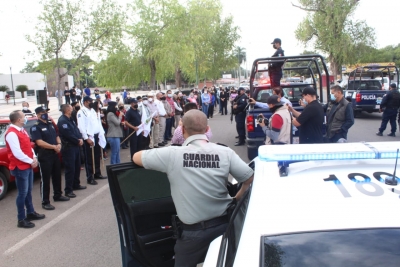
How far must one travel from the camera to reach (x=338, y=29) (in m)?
37.5

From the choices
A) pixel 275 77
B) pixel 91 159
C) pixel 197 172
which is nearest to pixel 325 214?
pixel 197 172

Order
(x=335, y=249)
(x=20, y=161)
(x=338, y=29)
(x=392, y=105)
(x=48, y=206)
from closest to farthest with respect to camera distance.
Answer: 1. (x=335, y=249)
2. (x=20, y=161)
3. (x=48, y=206)
4. (x=392, y=105)
5. (x=338, y=29)

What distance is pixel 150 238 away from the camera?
3281 mm

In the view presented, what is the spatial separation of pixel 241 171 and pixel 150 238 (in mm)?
1070

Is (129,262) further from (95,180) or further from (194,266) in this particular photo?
(95,180)

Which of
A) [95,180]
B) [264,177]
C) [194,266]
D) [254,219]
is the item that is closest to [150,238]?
[194,266]

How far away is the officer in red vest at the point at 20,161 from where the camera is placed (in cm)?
576

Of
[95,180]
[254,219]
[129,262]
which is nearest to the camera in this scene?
[254,219]

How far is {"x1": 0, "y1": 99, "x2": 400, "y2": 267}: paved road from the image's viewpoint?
4742mm

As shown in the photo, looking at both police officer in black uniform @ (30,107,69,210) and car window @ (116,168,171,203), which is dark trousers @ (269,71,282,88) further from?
car window @ (116,168,171,203)

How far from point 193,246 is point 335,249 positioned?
4.28ft

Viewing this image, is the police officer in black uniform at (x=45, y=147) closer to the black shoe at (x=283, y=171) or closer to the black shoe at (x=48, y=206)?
the black shoe at (x=48, y=206)

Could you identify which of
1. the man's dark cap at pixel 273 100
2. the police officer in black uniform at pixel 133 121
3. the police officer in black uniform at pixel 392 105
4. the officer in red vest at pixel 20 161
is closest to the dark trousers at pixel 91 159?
the police officer in black uniform at pixel 133 121

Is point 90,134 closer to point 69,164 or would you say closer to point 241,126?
point 69,164
